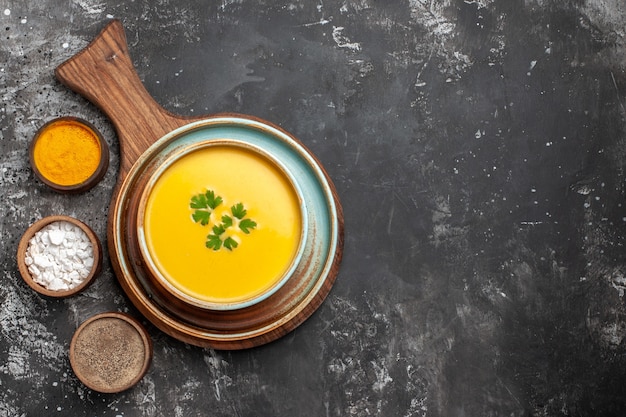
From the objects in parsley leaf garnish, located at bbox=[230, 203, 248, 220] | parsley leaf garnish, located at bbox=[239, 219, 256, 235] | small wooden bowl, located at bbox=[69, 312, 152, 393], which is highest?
parsley leaf garnish, located at bbox=[230, 203, 248, 220]

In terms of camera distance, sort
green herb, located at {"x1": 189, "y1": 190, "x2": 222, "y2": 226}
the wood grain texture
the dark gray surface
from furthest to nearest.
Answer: the dark gray surface, the wood grain texture, green herb, located at {"x1": 189, "y1": 190, "x2": 222, "y2": 226}

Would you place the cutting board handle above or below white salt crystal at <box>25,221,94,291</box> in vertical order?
above

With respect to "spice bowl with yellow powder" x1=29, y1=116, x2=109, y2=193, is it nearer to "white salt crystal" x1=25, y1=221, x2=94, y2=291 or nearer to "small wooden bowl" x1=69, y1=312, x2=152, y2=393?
"white salt crystal" x1=25, y1=221, x2=94, y2=291

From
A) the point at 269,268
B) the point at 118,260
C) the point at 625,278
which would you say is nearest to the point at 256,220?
the point at 269,268

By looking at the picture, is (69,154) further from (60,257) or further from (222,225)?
(222,225)

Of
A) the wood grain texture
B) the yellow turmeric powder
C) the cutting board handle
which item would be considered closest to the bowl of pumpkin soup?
the wood grain texture

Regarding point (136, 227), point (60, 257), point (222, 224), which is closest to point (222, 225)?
point (222, 224)

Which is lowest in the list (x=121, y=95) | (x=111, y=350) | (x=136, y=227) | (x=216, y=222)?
(x=111, y=350)

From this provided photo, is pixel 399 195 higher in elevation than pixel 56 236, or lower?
higher

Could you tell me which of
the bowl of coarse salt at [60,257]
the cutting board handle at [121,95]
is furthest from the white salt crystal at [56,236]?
the cutting board handle at [121,95]
